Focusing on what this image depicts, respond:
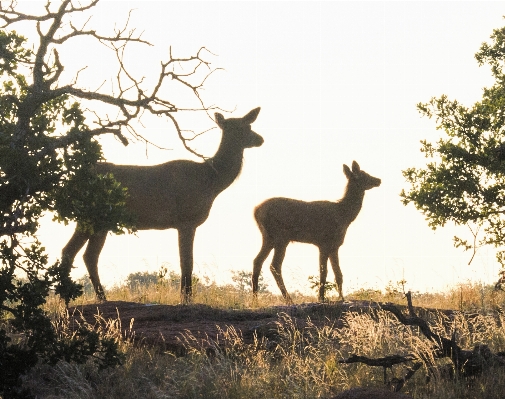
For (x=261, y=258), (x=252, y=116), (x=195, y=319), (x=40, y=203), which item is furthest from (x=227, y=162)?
(x=40, y=203)

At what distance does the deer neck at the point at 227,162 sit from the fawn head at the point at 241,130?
130mm

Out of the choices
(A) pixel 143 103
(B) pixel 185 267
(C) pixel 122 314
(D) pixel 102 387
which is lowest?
(D) pixel 102 387

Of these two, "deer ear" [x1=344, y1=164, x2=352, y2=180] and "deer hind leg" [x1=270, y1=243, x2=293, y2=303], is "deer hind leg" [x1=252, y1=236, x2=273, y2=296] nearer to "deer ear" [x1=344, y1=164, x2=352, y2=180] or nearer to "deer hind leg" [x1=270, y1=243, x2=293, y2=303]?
"deer hind leg" [x1=270, y1=243, x2=293, y2=303]

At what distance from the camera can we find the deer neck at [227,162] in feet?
54.6

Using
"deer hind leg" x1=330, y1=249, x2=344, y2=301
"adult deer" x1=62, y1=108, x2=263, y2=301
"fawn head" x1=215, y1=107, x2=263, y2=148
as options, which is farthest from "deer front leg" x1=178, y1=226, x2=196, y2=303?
"deer hind leg" x1=330, y1=249, x2=344, y2=301

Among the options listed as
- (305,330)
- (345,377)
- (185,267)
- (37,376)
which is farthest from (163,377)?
(185,267)

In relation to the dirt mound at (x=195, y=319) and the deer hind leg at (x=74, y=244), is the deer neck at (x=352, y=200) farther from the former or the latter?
the deer hind leg at (x=74, y=244)

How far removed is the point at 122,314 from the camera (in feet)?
40.4

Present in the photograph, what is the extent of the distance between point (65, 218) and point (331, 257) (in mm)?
8957

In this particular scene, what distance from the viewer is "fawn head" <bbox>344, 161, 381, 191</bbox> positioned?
18.7m

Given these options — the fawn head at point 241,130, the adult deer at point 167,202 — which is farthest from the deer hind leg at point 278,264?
the fawn head at point 241,130

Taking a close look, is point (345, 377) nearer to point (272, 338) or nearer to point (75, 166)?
point (272, 338)

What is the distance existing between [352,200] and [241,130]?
324 centimetres

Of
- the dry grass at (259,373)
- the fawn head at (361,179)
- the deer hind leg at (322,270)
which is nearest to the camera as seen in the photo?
the dry grass at (259,373)
